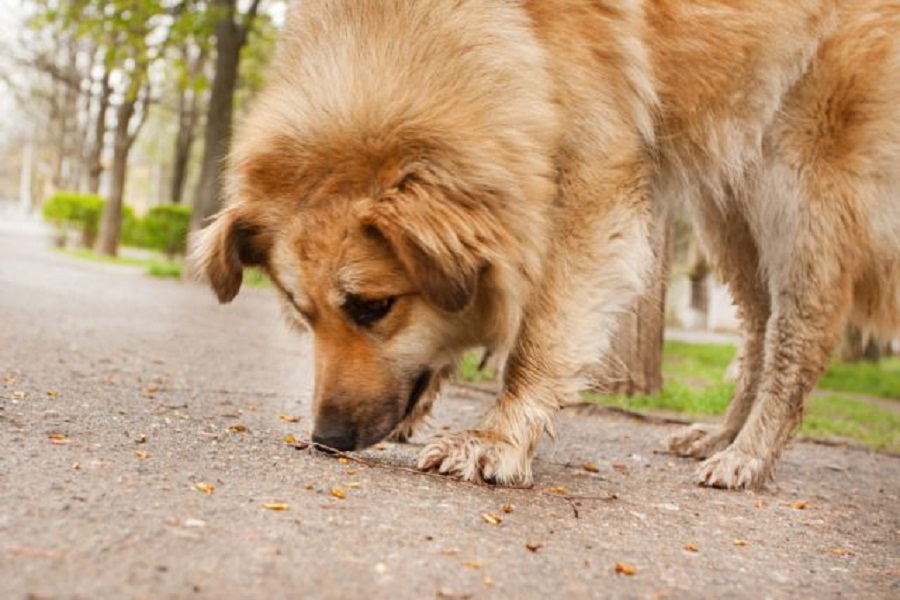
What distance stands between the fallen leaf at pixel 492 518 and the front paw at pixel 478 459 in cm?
52

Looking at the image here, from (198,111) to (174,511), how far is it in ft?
90.1

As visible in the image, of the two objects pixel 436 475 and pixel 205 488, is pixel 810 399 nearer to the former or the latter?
pixel 436 475

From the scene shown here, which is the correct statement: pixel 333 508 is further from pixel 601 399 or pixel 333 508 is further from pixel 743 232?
pixel 601 399

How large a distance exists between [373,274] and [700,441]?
241 centimetres

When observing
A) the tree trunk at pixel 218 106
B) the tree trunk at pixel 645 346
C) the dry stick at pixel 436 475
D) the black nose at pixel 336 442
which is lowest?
the dry stick at pixel 436 475

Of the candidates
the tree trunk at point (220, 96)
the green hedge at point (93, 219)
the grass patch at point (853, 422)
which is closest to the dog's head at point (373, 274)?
the grass patch at point (853, 422)

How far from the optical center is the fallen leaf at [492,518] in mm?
3057

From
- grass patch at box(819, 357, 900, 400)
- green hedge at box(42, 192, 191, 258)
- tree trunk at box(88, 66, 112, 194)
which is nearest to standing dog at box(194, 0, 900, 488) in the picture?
grass patch at box(819, 357, 900, 400)

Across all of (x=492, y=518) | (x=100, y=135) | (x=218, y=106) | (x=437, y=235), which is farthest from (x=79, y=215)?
(x=492, y=518)

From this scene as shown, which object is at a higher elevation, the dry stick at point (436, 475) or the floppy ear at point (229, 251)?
the floppy ear at point (229, 251)

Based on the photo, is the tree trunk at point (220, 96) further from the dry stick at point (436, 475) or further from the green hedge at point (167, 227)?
the dry stick at point (436, 475)

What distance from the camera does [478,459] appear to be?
3697 millimetres

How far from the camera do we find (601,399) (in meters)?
6.88

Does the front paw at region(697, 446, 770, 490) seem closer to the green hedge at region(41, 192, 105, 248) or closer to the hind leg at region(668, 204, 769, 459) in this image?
the hind leg at region(668, 204, 769, 459)
